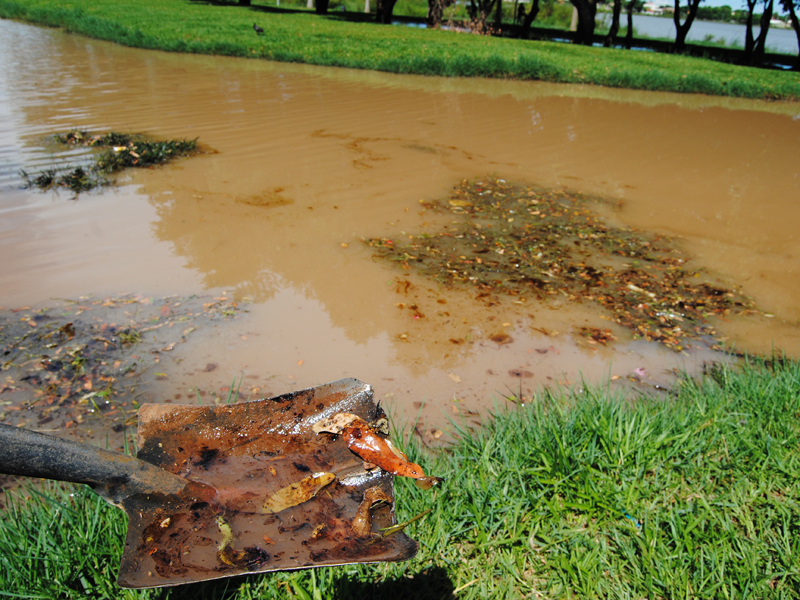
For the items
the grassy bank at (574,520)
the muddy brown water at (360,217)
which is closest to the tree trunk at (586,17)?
the muddy brown water at (360,217)

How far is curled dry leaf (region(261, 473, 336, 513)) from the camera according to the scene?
167cm

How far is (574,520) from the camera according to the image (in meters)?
2.40

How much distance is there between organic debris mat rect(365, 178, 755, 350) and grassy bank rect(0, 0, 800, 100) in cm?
1036

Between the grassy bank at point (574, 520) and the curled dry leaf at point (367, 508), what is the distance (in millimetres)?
545

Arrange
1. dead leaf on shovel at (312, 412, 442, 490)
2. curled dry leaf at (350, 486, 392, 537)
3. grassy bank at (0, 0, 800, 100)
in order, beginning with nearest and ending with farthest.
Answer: curled dry leaf at (350, 486, 392, 537) → dead leaf on shovel at (312, 412, 442, 490) → grassy bank at (0, 0, 800, 100)

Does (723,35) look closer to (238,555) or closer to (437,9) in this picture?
(437,9)

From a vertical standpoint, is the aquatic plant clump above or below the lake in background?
below

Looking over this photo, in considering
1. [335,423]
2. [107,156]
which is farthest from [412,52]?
[335,423]

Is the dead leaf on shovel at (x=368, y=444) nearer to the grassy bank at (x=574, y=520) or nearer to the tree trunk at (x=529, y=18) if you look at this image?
the grassy bank at (x=574, y=520)

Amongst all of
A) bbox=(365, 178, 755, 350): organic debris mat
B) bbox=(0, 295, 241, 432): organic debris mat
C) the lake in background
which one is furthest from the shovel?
the lake in background

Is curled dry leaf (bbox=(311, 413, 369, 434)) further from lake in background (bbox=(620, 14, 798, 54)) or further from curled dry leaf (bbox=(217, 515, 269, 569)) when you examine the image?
lake in background (bbox=(620, 14, 798, 54))

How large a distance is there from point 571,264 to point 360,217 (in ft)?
7.23

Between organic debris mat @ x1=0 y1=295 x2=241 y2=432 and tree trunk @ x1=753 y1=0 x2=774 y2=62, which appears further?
tree trunk @ x1=753 y1=0 x2=774 y2=62

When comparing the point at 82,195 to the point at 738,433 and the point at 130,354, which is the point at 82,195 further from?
the point at 738,433
